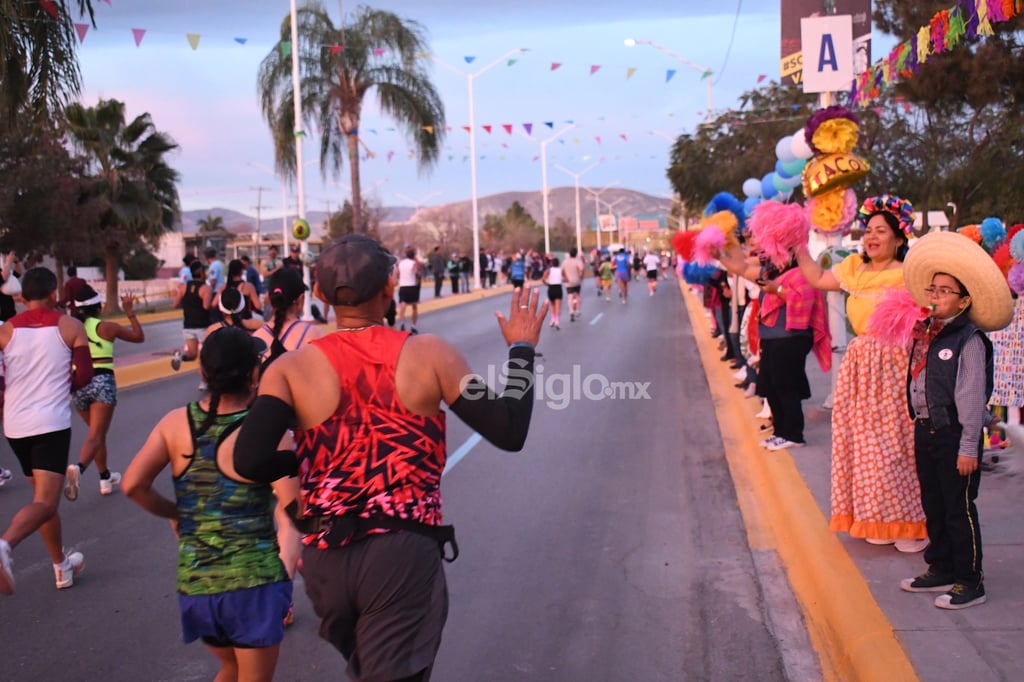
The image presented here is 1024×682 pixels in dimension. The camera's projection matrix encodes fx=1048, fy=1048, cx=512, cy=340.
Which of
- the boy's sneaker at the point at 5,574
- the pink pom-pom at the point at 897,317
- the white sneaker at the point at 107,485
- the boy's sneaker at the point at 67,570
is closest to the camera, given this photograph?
the boy's sneaker at the point at 5,574

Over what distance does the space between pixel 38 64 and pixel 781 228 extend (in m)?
8.61

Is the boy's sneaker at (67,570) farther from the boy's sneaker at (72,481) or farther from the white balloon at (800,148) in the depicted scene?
the white balloon at (800,148)

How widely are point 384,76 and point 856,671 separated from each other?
28903 mm

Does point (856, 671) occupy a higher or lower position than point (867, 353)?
lower

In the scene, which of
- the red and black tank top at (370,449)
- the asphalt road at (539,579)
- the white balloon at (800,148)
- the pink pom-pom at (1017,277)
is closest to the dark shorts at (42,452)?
the asphalt road at (539,579)

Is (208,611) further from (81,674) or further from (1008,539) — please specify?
(1008,539)

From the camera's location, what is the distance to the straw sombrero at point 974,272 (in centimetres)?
484

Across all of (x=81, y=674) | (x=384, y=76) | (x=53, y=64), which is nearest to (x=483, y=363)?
(x=53, y=64)

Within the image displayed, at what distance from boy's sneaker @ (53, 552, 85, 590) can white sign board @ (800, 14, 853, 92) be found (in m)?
7.59

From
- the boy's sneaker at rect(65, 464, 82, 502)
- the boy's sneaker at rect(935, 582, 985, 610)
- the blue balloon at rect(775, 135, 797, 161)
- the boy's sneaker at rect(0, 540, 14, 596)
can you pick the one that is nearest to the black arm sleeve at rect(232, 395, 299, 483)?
Result: the boy's sneaker at rect(0, 540, 14, 596)

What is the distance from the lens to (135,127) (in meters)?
36.6

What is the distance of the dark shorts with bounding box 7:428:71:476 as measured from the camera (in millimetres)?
5887

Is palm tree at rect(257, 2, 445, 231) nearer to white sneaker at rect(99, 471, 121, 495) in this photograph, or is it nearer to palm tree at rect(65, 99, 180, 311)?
palm tree at rect(65, 99, 180, 311)

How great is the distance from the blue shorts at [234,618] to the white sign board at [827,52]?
8.14 m
